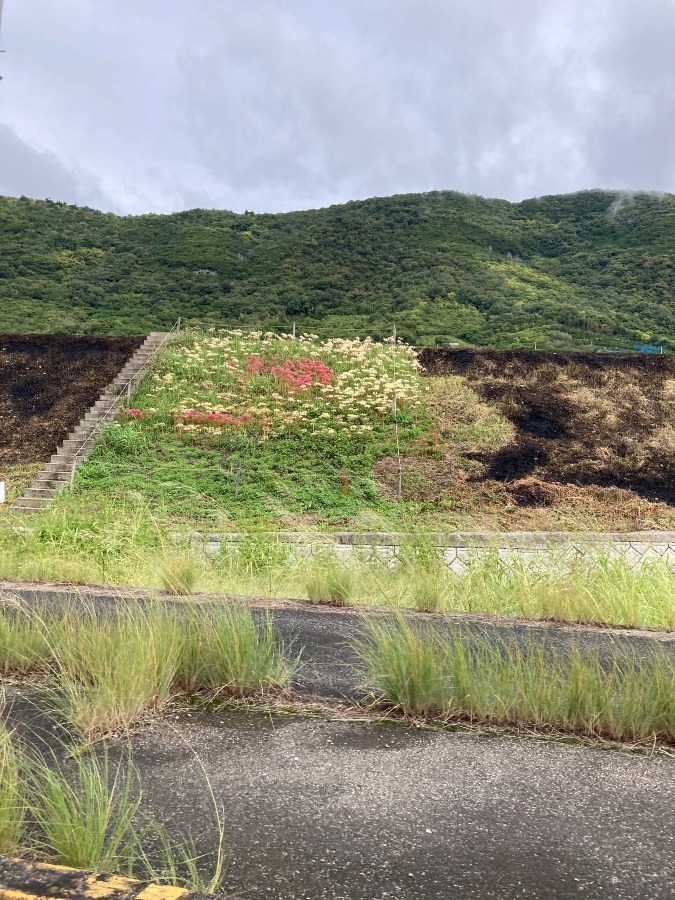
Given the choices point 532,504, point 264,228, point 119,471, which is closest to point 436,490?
point 532,504

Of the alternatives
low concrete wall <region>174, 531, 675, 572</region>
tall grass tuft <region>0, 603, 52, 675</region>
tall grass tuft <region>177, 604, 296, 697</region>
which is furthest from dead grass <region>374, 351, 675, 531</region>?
tall grass tuft <region>0, 603, 52, 675</region>

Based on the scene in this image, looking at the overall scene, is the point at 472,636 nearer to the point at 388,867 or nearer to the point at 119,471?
the point at 388,867

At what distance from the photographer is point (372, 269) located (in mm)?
45531

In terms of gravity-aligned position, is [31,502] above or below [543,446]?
below

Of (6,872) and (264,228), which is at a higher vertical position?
(264,228)

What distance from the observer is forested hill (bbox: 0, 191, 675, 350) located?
112ft

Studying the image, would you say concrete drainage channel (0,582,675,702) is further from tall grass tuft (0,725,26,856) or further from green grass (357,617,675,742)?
tall grass tuft (0,725,26,856)

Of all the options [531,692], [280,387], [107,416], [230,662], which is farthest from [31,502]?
[531,692]

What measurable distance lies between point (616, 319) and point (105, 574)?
3349 centimetres

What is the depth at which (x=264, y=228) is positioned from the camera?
57.6 meters

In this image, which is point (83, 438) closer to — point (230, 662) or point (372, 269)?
point (230, 662)

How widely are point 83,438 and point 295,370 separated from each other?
19.8ft

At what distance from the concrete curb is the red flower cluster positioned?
1680 cm

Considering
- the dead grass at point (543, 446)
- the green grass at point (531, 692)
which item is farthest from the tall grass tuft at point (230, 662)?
the dead grass at point (543, 446)
